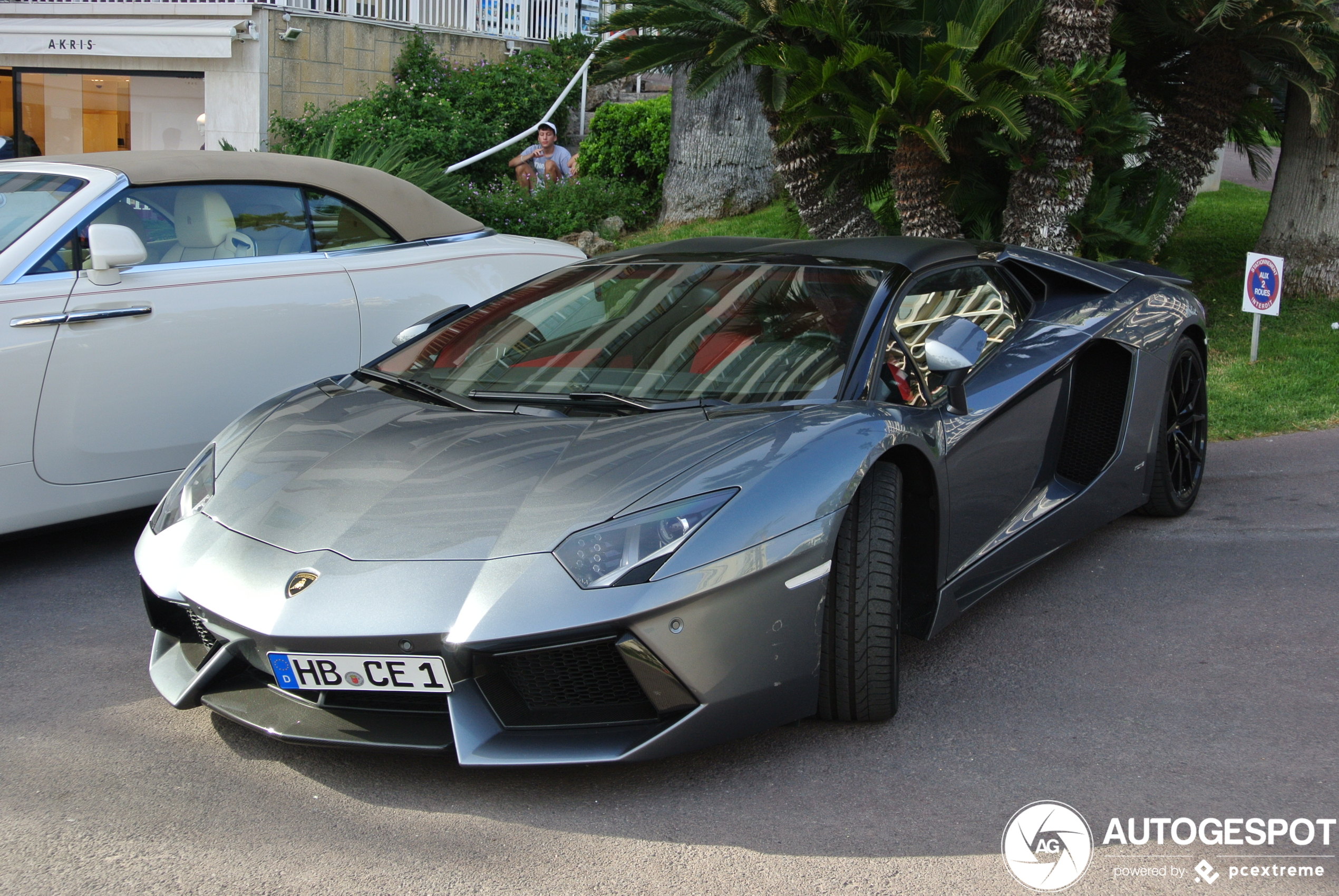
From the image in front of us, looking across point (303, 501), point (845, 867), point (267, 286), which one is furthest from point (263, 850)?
point (267, 286)

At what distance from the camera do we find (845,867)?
244 cm

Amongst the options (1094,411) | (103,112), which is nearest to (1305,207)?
(1094,411)

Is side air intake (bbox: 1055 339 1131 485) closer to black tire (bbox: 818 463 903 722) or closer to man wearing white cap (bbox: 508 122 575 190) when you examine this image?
black tire (bbox: 818 463 903 722)

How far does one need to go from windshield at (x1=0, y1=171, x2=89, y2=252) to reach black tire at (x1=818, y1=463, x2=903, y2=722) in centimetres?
313

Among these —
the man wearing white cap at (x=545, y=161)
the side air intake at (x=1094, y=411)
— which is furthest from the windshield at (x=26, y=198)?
the man wearing white cap at (x=545, y=161)

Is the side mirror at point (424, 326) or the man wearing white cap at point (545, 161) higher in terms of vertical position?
the man wearing white cap at point (545, 161)

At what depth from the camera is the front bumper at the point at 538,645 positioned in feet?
8.14

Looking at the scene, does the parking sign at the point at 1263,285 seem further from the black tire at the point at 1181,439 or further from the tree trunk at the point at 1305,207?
the black tire at the point at 1181,439

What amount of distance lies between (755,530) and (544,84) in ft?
45.1

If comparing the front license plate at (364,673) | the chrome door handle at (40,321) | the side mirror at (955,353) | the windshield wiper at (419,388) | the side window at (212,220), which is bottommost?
the front license plate at (364,673)

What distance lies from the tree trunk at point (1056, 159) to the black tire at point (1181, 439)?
2469mm

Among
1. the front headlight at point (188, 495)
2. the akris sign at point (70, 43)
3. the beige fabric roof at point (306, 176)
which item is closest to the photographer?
the front headlight at point (188, 495)

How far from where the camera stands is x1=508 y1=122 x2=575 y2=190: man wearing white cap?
532 inches

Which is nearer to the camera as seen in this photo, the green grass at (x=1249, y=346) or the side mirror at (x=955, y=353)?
the side mirror at (x=955, y=353)
